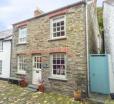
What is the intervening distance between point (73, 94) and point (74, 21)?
17.8 ft

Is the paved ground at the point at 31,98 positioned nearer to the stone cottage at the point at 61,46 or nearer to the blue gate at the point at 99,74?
the stone cottage at the point at 61,46

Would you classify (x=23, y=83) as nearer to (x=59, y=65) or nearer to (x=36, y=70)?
(x=36, y=70)

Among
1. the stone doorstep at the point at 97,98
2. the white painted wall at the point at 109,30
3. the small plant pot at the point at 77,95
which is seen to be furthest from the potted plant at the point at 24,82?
the white painted wall at the point at 109,30

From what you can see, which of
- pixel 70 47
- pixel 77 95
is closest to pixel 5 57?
pixel 70 47

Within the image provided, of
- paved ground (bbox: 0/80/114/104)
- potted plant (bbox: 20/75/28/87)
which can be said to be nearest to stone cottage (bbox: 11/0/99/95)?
potted plant (bbox: 20/75/28/87)

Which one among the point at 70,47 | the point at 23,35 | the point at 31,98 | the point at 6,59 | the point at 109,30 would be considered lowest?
the point at 31,98

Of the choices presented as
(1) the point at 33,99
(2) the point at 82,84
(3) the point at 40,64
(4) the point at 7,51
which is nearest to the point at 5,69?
(4) the point at 7,51

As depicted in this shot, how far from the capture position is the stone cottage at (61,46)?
15.0 metres

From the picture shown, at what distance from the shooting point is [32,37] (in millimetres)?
19844

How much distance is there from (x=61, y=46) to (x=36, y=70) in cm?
414

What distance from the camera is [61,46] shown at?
54.1 ft

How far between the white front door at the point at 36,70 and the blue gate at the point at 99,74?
19.1ft

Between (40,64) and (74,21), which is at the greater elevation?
(74,21)

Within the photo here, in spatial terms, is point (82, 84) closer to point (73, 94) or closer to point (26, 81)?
point (73, 94)
